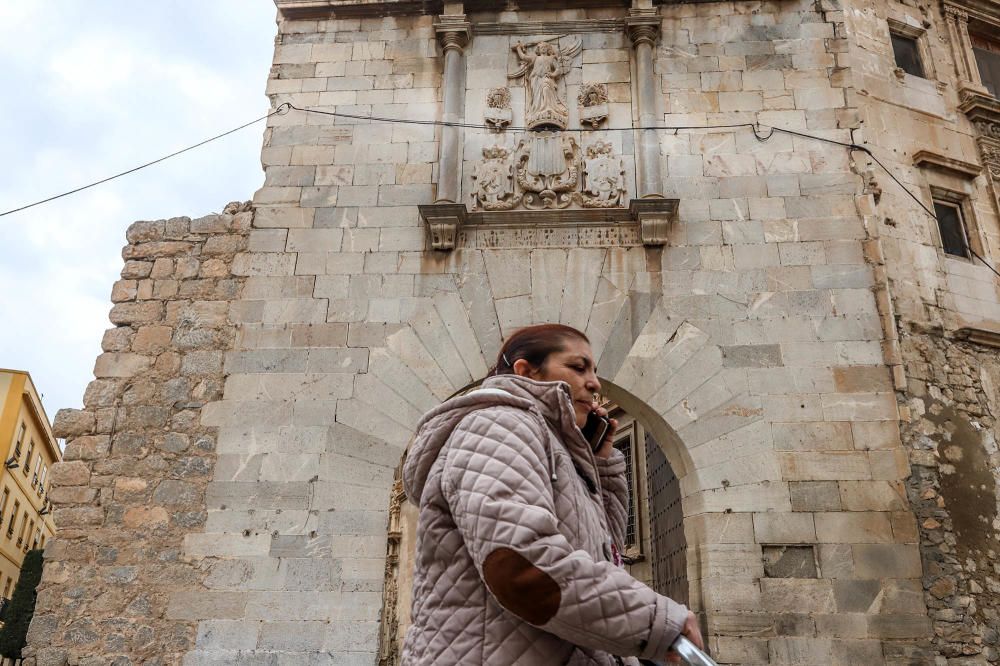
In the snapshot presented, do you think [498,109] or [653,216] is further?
[498,109]

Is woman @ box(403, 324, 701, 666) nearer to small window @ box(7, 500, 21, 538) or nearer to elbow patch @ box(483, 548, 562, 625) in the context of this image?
elbow patch @ box(483, 548, 562, 625)

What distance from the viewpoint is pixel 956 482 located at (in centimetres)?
673

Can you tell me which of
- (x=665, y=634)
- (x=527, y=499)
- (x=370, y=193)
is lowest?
(x=665, y=634)

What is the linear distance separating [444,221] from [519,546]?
5.78 m

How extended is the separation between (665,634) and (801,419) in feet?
17.5

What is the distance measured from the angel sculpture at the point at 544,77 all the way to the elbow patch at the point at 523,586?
6483 millimetres

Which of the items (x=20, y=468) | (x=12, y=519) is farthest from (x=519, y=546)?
(x=12, y=519)

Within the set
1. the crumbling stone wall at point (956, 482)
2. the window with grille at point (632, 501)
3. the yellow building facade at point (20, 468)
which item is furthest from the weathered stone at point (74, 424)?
the yellow building facade at point (20, 468)

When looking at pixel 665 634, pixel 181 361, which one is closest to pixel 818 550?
pixel 665 634

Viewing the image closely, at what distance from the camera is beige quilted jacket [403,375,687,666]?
159cm

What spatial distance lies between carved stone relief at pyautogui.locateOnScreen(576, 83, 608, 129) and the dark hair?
5.76 meters

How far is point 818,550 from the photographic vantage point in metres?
6.02

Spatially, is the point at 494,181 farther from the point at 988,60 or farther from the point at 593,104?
the point at 988,60

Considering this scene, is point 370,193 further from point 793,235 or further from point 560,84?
point 793,235
